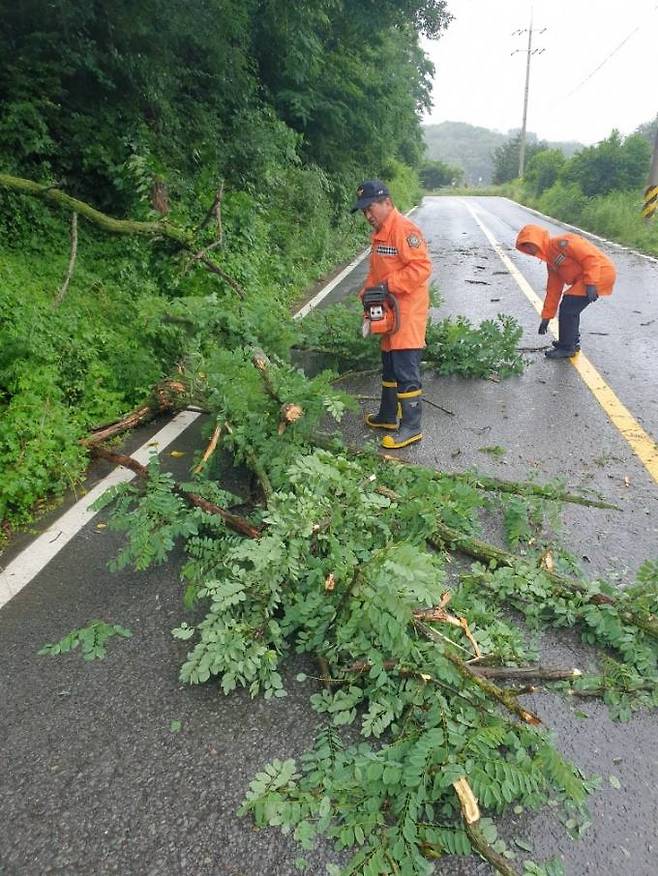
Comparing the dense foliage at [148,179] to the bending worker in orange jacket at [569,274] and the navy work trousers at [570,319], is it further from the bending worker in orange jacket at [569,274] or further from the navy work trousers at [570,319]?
the navy work trousers at [570,319]

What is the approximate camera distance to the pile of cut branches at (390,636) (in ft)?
6.15

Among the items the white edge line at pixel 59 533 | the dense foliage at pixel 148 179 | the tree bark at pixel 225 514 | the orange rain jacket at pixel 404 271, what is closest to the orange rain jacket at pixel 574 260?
the orange rain jacket at pixel 404 271

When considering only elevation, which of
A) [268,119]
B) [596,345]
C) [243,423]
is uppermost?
[268,119]

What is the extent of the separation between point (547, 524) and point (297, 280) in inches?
331

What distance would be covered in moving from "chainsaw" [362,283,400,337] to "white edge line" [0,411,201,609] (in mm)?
1932

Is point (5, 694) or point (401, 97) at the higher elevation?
point (401, 97)

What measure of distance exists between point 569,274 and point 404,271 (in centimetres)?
307

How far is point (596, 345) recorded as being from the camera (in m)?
7.24

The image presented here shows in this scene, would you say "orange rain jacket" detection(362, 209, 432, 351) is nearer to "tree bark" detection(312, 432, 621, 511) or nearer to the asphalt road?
"tree bark" detection(312, 432, 621, 511)

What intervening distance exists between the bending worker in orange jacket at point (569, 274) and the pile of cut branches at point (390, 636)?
3.60 meters

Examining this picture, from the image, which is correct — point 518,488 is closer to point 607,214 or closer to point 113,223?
point 113,223

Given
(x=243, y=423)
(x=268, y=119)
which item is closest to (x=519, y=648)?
(x=243, y=423)

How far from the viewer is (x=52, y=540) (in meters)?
3.54

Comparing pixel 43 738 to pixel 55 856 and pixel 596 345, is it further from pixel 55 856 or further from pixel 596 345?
pixel 596 345
